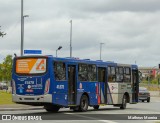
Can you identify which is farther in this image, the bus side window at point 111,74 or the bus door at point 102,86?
the bus side window at point 111,74

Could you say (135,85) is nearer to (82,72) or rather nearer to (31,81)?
(82,72)

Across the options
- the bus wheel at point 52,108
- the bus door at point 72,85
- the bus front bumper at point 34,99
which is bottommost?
the bus wheel at point 52,108

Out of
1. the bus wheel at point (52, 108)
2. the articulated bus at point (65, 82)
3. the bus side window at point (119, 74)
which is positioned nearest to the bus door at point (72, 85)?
the articulated bus at point (65, 82)

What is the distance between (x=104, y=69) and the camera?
105ft

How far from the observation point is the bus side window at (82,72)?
29234 mm

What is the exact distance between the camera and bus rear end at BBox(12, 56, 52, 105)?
2630 centimetres

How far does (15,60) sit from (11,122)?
8278 millimetres

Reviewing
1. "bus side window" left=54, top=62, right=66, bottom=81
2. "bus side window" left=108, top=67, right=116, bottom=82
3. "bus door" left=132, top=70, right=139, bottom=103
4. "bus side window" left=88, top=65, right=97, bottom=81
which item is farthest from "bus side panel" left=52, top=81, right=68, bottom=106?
"bus door" left=132, top=70, right=139, bottom=103

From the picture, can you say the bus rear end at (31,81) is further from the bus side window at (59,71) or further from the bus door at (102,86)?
the bus door at (102,86)

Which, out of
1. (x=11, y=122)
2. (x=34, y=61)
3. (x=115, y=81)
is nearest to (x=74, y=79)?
(x=34, y=61)

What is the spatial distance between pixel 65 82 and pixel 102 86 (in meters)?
4.60

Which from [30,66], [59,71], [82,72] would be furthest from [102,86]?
[30,66]

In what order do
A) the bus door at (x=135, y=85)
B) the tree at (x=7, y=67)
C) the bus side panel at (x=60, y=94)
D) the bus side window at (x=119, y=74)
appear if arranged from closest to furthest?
the bus side panel at (x=60, y=94), the bus side window at (x=119, y=74), the bus door at (x=135, y=85), the tree at (x=7, y=67)

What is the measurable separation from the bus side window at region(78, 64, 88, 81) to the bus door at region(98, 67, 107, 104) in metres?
1.79
